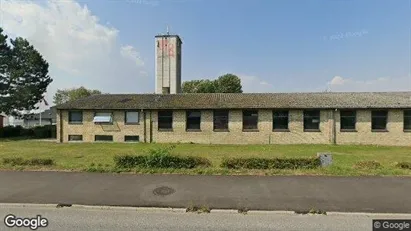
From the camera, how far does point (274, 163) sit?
10172mm

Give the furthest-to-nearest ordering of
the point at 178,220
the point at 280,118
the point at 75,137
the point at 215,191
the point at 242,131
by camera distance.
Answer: the point at 75,137 < the point at 242,131 < the point at 280,118 < the point at 215,191 < the point at 178,220

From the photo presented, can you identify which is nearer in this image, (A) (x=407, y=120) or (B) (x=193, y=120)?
(A) (x=407, y=120)

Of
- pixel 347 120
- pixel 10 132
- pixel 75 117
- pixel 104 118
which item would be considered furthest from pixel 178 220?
pixel 10 132

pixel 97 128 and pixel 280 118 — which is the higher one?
pixel 280 118

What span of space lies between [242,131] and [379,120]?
34.6ft

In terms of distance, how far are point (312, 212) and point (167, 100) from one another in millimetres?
19039

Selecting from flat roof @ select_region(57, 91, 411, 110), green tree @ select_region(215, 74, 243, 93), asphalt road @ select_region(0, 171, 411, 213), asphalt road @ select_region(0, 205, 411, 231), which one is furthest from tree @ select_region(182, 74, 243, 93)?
asphalt road @ select_region(0, 205, 411, 231)

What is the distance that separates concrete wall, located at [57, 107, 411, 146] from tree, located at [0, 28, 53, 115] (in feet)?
28.0

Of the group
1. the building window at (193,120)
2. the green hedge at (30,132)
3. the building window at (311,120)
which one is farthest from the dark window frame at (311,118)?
the green hedge at (30,132)

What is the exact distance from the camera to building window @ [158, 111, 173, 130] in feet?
74.1

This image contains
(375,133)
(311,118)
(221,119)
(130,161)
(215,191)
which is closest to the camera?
(215,191)

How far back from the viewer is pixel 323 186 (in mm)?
8078

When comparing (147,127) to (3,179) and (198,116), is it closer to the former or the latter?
(198,116)

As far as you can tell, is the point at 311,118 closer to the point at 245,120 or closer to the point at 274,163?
the point at 245,120
